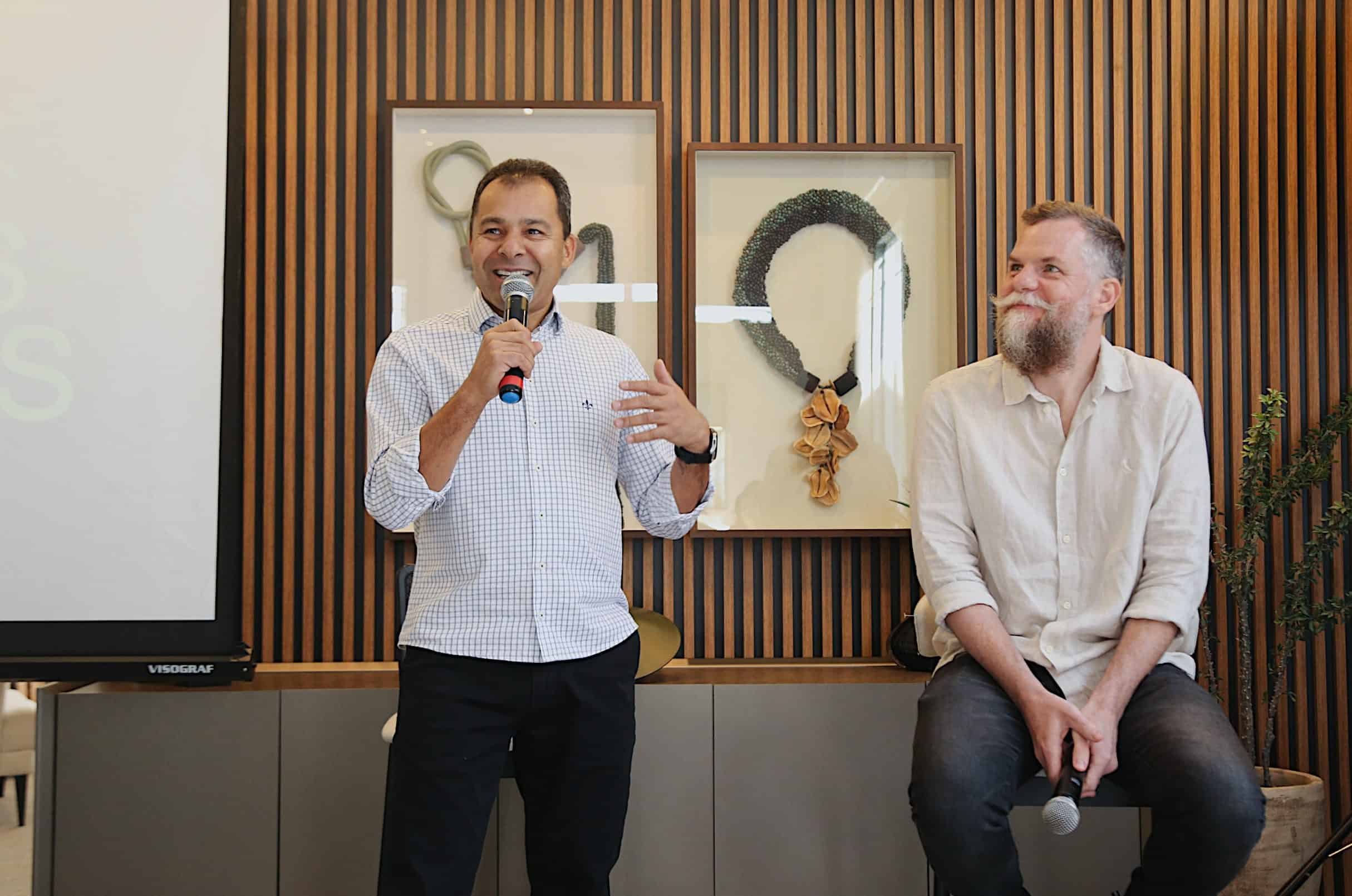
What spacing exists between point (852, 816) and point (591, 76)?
2266 millimetres

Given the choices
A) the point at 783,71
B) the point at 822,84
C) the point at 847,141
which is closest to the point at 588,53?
the point at 783,71

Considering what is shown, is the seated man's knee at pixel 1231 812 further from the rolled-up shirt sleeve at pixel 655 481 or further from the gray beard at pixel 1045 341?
the rolled-up shirt sleeve at pixel 655 481

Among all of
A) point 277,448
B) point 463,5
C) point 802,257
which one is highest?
point 463,5

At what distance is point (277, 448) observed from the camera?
3473 mm

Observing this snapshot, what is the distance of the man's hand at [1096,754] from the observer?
2215 mm

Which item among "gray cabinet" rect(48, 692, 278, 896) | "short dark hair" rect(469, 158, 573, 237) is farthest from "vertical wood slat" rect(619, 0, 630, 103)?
"gray cabinet" rect(48, 692, 278, 896)

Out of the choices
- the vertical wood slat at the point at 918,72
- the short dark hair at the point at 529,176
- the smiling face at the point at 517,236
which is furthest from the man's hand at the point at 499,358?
the vertical wood slat at the point at 918,72

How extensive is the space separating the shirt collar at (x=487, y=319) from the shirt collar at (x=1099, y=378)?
1035 millimetres

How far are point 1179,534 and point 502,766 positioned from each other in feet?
4.79

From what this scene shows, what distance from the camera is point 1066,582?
8.07 ft

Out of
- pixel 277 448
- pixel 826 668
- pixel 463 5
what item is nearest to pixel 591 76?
pixel 463 5

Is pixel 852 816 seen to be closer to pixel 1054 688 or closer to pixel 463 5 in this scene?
pixel 1054 688

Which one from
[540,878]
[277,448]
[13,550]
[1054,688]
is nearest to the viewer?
[540,878]

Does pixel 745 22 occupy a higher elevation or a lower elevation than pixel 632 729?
higher
